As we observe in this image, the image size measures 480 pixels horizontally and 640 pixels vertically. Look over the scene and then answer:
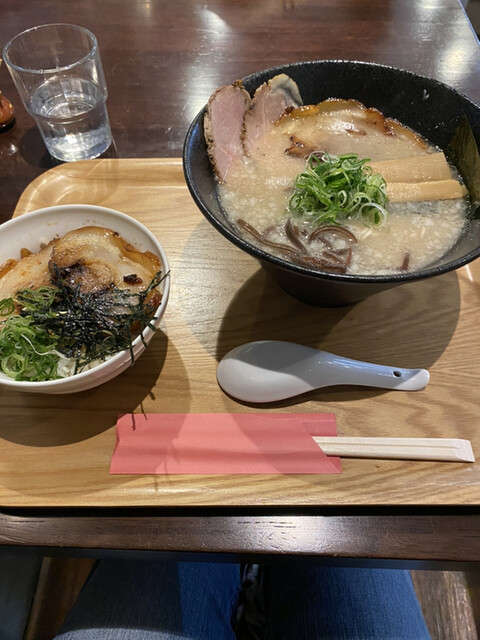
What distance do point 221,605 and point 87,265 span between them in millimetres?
1068

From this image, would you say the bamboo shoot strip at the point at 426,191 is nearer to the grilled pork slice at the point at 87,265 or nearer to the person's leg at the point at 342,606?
the grilled pork slice at the point at 87,265

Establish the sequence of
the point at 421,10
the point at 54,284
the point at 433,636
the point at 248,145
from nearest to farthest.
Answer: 1. the point at 54,284
2. the point at 248,145
3. the point at 433,636
4. the point at 421,10

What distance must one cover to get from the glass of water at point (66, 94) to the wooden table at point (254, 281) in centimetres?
8

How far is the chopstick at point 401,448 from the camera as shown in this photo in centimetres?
94

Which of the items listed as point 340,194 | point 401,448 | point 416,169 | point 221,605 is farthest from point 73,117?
point 221,605

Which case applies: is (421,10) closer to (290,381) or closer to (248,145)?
(248,145)

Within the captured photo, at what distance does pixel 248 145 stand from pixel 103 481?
0.93m

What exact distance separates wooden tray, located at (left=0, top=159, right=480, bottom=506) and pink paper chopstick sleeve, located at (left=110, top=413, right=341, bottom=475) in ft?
0.07

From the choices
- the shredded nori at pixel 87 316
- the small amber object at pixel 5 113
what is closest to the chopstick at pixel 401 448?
the shredded nori at pixel 87 316

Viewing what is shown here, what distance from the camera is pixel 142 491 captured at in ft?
2.98

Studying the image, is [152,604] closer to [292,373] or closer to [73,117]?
[292,373]

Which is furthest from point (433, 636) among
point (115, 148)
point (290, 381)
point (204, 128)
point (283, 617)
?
point (115, 148)

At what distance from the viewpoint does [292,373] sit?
3.39 ft

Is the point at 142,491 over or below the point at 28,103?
below
